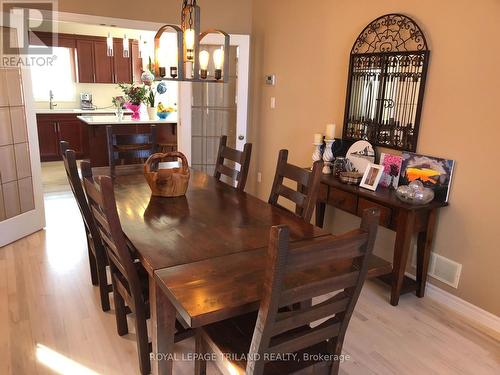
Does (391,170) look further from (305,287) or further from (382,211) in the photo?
(305,287)

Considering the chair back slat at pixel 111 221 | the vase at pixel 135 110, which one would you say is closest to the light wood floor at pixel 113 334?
the chair back slat at pixel 111 221

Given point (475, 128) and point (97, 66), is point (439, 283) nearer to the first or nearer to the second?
point (475, 128)

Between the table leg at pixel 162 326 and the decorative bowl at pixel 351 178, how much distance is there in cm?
191

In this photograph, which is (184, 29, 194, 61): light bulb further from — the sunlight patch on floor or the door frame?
the door frame

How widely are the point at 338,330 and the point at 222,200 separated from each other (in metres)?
1.18

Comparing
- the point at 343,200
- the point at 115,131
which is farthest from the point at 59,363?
the point at 115,131

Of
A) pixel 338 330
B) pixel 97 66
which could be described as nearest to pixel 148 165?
pixel 338 330

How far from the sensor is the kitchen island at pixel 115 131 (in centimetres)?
598

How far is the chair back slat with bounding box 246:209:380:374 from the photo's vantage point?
1131 millimetres

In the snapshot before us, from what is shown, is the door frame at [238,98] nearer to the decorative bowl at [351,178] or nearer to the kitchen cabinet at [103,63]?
the decorative bowl at [351,178]

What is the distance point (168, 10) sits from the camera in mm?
4203

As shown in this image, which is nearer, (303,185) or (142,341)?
(142,341)

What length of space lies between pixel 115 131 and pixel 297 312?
18.1 feet
